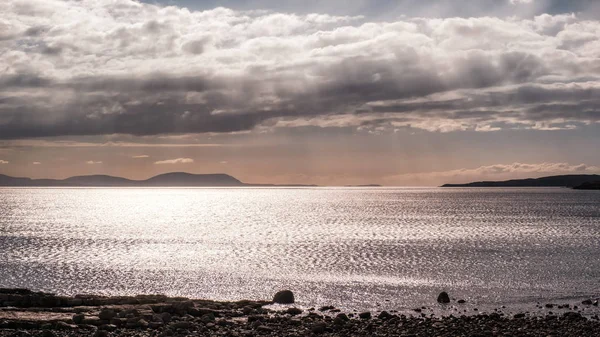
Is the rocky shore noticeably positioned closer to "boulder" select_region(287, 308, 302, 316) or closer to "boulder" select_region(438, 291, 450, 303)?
"boulder" select_region(287, 308, 302, 316)

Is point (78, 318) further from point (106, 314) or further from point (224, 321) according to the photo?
point (224, 321)

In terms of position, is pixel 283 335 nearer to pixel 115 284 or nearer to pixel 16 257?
pixel 115 284

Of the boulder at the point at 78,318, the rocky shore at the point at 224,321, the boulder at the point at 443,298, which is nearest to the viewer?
the rocky shore at the point at 224,321

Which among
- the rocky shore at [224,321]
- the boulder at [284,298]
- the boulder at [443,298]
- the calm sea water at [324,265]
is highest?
the rocky shore at [224,321]

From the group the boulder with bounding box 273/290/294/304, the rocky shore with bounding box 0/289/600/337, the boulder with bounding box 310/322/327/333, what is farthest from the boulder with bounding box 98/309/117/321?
the boulder with bounding box 273/290/294/304

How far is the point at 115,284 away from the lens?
4666 cm

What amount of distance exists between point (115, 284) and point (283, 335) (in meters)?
23.9

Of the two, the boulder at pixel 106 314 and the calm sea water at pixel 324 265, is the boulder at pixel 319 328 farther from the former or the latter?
the boulder at pixel 106 314

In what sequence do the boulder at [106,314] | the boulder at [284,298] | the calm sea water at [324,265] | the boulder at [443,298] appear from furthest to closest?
1. the calm sea water at [324,265]
2. the boulder at [443,298]
3. the boulder at [284,298]
4. the boulder at [106,314]

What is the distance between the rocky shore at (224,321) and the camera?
90.3ft

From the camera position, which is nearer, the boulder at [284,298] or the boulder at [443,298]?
the boulder at [284,298]

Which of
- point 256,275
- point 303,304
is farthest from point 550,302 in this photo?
point 256,275

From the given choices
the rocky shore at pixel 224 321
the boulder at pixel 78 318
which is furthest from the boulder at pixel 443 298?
the boulder at pixel 78 318

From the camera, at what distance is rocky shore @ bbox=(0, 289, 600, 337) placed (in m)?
27.5
